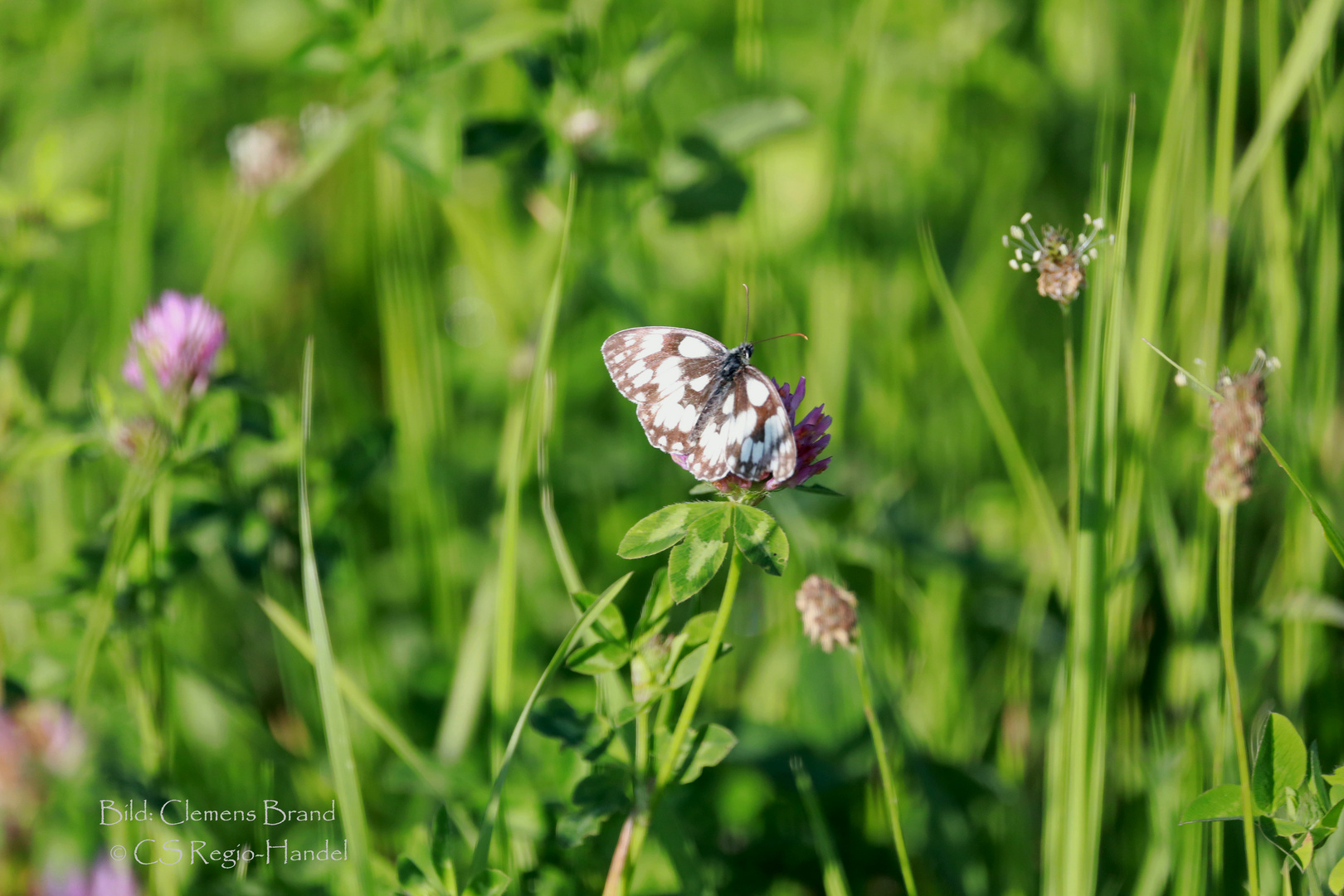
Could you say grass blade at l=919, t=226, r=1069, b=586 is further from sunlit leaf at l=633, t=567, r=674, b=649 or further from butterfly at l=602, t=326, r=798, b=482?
sunlit leaf at l=633, t=567, r=674, b=649

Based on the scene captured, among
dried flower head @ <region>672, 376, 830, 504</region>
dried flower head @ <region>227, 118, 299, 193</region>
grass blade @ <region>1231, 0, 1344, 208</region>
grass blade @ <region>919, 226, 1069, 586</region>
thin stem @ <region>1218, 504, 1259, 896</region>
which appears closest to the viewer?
thin stem @ <region>1218, 504, 1259, 896</region>

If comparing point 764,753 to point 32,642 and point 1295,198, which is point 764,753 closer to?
point 32,642

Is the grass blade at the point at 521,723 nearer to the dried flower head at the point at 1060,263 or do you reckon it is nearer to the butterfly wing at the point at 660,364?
the butterfly wing at the point at 660,364

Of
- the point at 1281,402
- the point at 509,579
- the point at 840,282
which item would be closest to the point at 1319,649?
the point at 1281,402

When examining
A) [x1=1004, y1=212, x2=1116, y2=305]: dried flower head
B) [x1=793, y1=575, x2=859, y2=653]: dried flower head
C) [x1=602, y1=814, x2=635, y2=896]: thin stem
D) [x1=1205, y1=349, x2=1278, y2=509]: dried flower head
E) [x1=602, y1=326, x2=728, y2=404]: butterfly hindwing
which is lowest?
[x1=602, y1=814, x2=635, y2=896]: thin stem

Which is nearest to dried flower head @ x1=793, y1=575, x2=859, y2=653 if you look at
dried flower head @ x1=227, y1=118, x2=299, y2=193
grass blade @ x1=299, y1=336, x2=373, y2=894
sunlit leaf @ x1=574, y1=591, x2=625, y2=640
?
sunlit leaf @ x1=574, y1=591, x2=625, y2=640

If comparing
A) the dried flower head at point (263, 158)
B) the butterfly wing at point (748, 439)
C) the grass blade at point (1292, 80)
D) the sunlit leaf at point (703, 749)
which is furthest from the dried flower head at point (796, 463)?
the dried flower head at point (263, 158)
